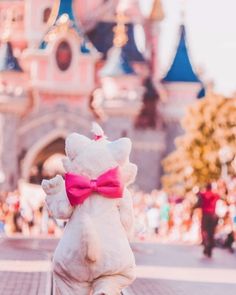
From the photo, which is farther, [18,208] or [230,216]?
[18,208]

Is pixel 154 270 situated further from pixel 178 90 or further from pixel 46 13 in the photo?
pixel 46 13

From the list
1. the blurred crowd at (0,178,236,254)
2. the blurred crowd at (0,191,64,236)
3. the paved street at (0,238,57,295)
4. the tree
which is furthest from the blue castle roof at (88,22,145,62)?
the paved street at (0,238,57,295)

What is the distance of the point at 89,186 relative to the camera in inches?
302

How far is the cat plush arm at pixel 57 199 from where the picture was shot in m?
7.81

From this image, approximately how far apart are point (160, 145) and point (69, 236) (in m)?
35.5

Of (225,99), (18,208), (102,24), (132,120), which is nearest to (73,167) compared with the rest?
(18,208)

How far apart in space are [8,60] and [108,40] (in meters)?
4.89

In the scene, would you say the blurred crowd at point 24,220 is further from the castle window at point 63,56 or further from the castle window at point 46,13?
the castle window at point 46,13

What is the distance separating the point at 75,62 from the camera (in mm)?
42219

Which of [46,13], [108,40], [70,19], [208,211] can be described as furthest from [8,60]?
[208,211]

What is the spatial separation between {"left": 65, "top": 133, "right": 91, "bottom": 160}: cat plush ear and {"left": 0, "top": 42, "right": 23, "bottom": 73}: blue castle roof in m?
34.1

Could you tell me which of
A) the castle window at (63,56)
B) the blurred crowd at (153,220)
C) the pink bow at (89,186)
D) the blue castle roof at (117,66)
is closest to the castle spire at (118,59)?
Answer: the blue castle roof at (117,66)

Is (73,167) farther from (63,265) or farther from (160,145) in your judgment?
(160,145)

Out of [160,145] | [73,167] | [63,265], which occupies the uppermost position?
[73,167]
